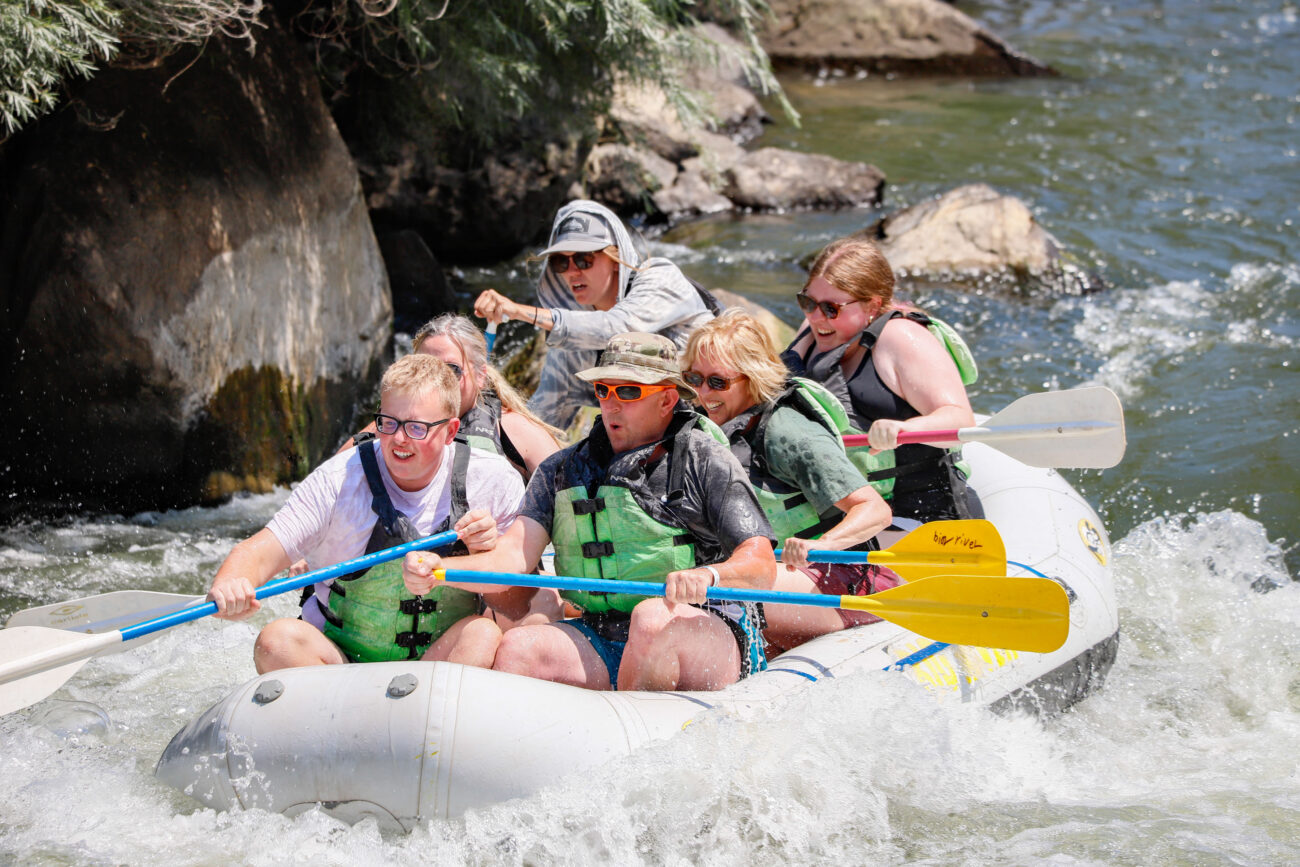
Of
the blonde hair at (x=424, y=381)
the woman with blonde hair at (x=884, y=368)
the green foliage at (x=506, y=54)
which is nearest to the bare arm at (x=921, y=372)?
the woman with blonde hair at (x=884, y=368)

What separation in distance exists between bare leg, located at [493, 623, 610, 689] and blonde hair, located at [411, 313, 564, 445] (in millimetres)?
878

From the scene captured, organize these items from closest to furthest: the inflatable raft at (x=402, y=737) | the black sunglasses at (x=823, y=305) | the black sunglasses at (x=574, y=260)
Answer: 1. the inflatable raft at (x=402, y=737)
2. the black sunglasses at (x=823, y=305)
3. the black sunglasses at (x=574, y=260)

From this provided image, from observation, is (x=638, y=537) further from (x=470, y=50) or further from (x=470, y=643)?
(x=470, y=50)

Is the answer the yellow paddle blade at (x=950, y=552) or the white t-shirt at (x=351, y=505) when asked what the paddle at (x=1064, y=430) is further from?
the white t-shirt at (x=351, y=505)

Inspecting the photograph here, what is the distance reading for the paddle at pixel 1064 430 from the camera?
3.94 meters

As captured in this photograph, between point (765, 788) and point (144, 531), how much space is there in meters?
3.28

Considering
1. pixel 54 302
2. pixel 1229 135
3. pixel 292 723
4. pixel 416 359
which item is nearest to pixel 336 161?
pixel 54 302

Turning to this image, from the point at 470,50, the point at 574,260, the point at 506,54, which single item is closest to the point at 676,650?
the point at 574,260

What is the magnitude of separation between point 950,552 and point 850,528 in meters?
0.36

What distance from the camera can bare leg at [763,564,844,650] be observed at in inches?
139

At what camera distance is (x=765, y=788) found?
3.06 m

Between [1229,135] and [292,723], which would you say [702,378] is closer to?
[292,723]

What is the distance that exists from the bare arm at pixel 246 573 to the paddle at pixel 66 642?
43 millimetres

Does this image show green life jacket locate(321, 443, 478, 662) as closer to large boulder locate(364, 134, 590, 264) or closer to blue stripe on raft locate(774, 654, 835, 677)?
blue stripe on raft locate(774, 654, 835, 677)
